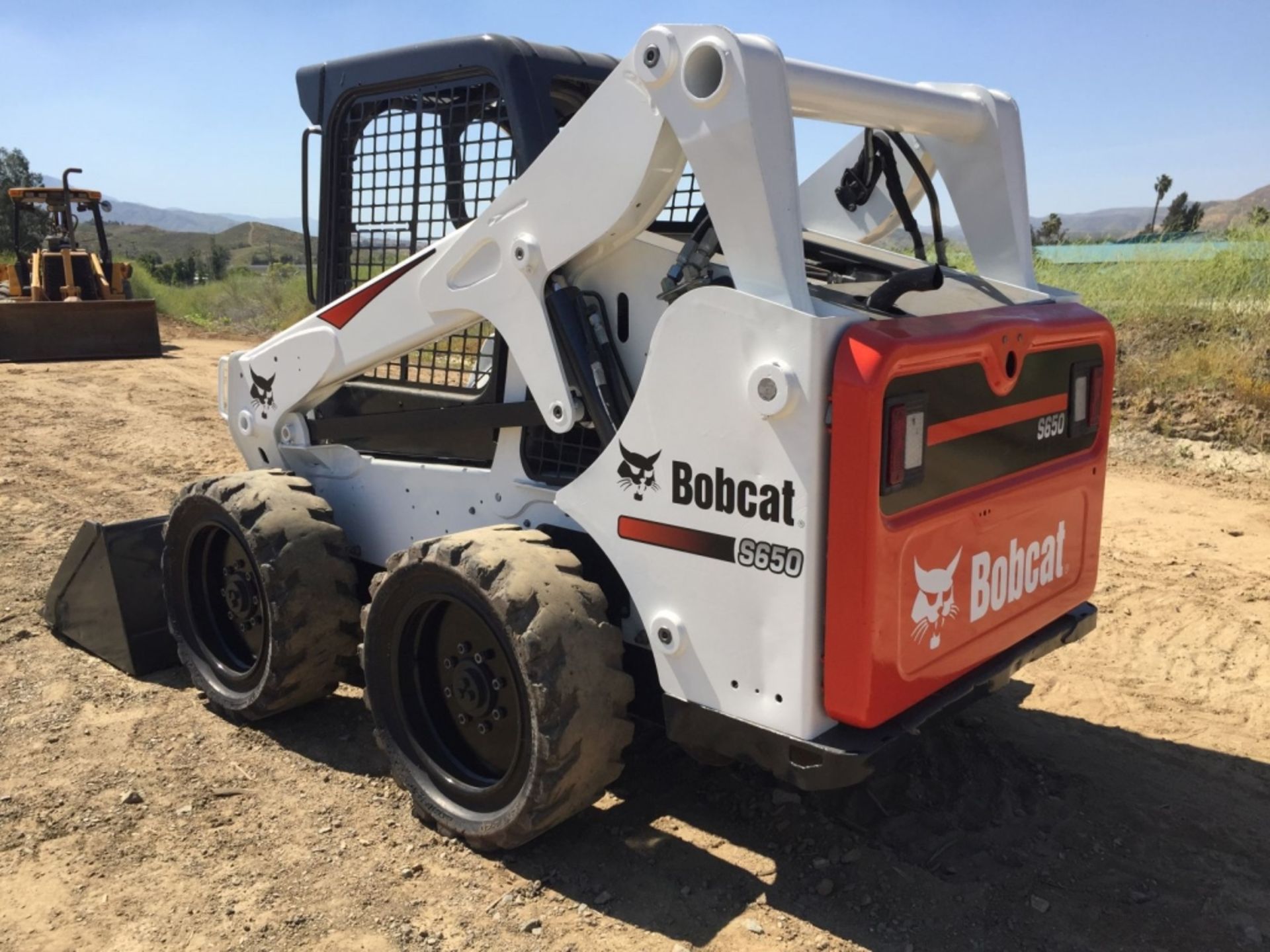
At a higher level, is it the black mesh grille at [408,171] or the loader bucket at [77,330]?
the black mesh grille at [408,171]

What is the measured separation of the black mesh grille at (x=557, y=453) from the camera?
3.28 meters

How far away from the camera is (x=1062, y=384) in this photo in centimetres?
320

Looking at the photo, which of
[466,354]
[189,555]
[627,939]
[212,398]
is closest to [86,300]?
[212,398]

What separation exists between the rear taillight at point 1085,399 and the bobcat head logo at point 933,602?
811 mm

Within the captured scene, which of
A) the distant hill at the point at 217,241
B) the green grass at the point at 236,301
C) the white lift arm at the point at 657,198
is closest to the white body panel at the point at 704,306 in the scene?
the white lift arm at the point at 657,198

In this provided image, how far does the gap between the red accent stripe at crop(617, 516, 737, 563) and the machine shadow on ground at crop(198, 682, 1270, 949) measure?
96cm

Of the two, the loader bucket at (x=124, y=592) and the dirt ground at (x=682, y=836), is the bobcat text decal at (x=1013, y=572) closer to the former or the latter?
the dirt ground at (x=682, y=836)

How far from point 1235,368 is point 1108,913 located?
297 inches

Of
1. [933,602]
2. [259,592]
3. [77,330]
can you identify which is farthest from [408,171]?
[77,330]

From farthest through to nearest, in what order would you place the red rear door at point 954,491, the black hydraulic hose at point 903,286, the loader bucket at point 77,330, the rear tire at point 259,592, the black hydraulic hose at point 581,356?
the loader bucket at point 77,330 < the rear tire at point 259,592 < the black hydraulic hose at point 581,356 < the black hydraulic hose at point 903,286 < the red rear door at point 954,491

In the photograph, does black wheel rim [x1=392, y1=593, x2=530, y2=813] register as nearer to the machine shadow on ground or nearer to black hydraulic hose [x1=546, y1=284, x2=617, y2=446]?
the machine shadow on ground

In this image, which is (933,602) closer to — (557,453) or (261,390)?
(557,453)

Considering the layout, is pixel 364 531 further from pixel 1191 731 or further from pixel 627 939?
pixel 1191 731

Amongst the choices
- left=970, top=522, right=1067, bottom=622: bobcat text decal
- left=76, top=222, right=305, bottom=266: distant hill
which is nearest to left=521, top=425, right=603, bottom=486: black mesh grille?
left=970, top=522, right=1067, bottom=622: bobcat text decal
